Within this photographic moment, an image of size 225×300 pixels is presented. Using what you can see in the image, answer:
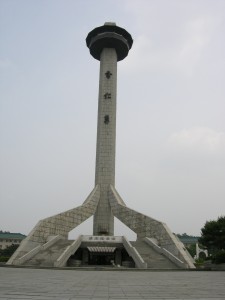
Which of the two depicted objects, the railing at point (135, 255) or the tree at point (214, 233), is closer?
the railing at point (135, 255)

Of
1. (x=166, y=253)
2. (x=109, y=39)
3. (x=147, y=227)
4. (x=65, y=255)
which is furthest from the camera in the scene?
(x=109, y=39)

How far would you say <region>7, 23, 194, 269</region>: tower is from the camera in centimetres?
2470

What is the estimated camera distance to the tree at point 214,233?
33938 mm

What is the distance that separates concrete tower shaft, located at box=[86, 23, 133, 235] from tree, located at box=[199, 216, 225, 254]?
31.2 feet

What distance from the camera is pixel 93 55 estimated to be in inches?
1740

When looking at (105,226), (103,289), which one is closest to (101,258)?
(105,226)

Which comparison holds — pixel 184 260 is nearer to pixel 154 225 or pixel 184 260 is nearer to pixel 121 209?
pixel 154 225

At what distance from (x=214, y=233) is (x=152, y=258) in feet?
40.4

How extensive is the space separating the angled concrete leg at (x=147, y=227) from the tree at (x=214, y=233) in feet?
25.1

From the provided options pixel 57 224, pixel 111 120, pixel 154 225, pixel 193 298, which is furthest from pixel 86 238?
pixel 193 298

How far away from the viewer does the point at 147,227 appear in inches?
1209

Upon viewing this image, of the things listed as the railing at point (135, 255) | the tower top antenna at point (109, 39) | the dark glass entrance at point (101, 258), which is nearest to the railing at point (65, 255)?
the railing at point (135, 255)

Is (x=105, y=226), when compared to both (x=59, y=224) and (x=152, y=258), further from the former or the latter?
(x=152, y=258)

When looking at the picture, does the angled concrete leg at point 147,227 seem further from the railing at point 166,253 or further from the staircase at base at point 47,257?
the staircase at base at point 47,257
